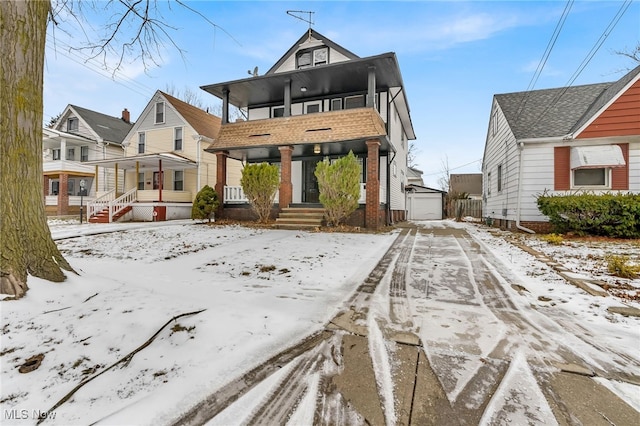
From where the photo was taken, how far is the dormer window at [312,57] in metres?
13.3

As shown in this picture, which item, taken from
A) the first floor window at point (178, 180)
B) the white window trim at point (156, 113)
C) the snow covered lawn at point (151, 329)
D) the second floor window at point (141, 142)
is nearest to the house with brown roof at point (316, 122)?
Answer: the first floor window at point (178, 180)

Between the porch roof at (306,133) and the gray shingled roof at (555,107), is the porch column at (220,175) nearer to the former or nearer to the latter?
the porch roof at (306,133)

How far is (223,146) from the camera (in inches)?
468

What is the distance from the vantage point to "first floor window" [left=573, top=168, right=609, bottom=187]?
863 centimetres

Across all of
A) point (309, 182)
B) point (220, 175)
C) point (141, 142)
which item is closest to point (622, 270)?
point (309, 182)

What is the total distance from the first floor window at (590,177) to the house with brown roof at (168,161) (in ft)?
56.2

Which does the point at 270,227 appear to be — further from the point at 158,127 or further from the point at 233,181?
the point at 158,127

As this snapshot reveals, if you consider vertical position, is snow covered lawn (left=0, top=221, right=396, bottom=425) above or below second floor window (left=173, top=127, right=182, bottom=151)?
below

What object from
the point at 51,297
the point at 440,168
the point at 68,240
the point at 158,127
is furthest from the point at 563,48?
the point at 440,168

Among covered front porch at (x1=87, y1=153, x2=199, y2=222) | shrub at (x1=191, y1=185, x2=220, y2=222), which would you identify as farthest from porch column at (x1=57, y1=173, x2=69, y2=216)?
shrub at (x1=191, y1=185, x2=220, y2=222)

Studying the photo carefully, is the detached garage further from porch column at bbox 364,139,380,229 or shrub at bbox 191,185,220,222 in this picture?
shrub at bbox 191,185,220,222

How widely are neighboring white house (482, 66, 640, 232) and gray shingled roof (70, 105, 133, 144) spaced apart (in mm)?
24400

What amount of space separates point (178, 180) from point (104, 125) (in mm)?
9280

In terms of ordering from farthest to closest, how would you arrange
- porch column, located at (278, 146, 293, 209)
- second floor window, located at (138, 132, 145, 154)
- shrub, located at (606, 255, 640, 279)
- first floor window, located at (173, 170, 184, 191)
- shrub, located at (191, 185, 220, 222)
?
second floor window, located at (138, 132, 145, 154) < first floor window, located at (173, 170, 184, 191) < shrub, located at (191, 185, 220, 222) < porch column, located at (278, 146, 293, 209) < shrub, located at (606, 255, 640, 279)
